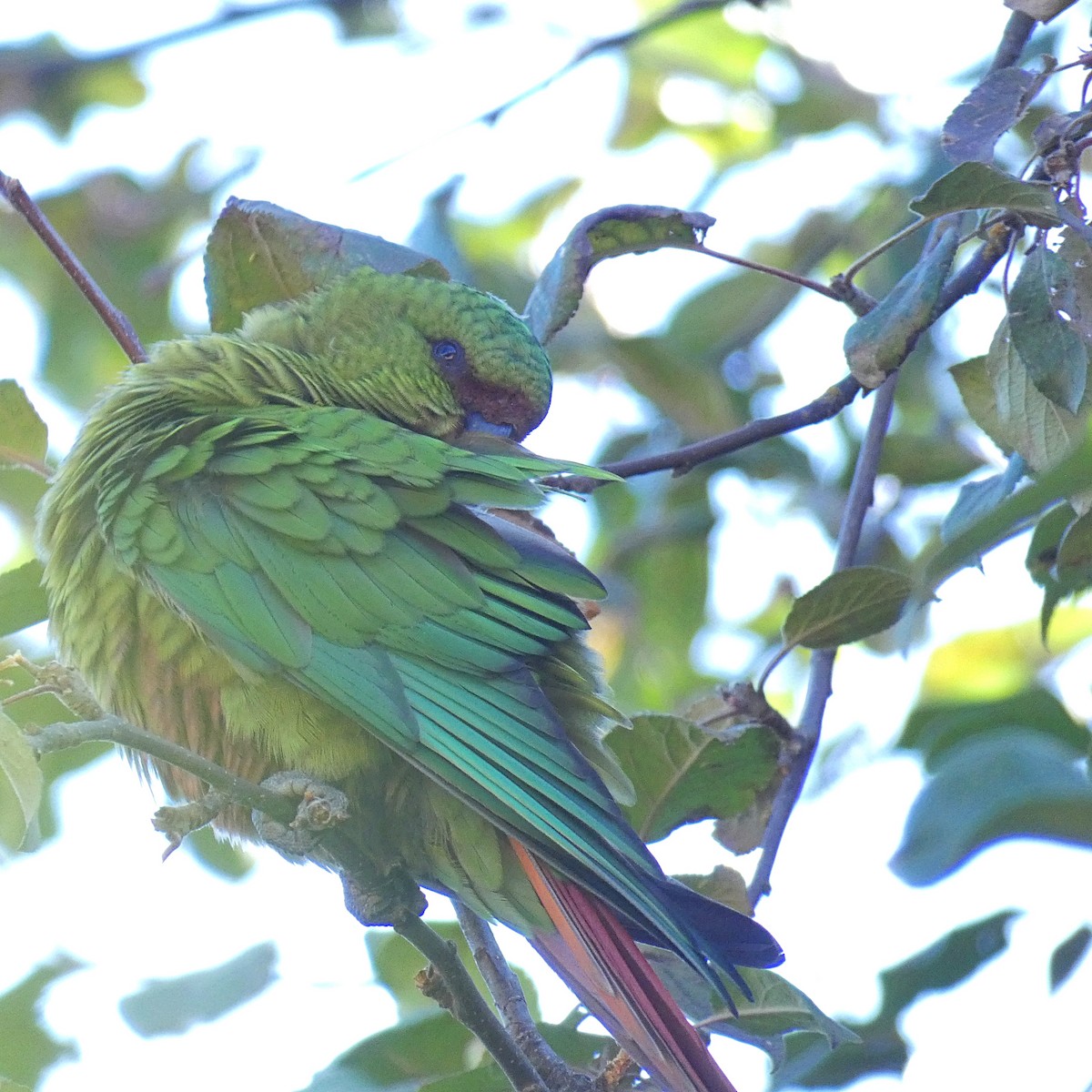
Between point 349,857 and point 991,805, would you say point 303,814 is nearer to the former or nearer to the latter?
point 349,857

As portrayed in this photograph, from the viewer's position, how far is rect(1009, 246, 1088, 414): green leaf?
215 cm

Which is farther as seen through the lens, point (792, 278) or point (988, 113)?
point (792, 278)

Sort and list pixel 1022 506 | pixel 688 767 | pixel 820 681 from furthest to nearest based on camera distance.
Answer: pixel 820 681 → pixel 688 767 → pixel 1022 506

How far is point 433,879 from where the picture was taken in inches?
96.5

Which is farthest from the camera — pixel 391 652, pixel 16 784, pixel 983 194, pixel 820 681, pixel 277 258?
pixel 277 258

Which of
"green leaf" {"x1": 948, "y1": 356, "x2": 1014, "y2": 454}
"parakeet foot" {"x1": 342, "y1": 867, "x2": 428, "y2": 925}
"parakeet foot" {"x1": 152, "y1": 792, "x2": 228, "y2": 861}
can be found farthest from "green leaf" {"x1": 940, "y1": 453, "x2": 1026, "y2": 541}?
"parakeet foot" {"x1": 152, "y1": 792, "x2": 228, "y2": 861}

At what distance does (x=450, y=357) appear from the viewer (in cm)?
307

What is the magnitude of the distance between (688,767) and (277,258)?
1.31 meters

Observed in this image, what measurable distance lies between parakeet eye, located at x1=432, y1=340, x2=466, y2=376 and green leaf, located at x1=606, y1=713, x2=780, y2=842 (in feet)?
2.91

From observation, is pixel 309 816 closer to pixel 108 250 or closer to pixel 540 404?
pixel 540 404

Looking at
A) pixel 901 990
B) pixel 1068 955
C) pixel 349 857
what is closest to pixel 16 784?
pixel 349 857

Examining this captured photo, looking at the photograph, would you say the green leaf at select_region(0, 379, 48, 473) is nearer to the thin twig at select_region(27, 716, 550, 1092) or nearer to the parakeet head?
the parakeet head

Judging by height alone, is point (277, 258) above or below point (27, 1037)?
above

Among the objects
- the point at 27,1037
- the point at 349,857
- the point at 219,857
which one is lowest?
the point at 349,857
